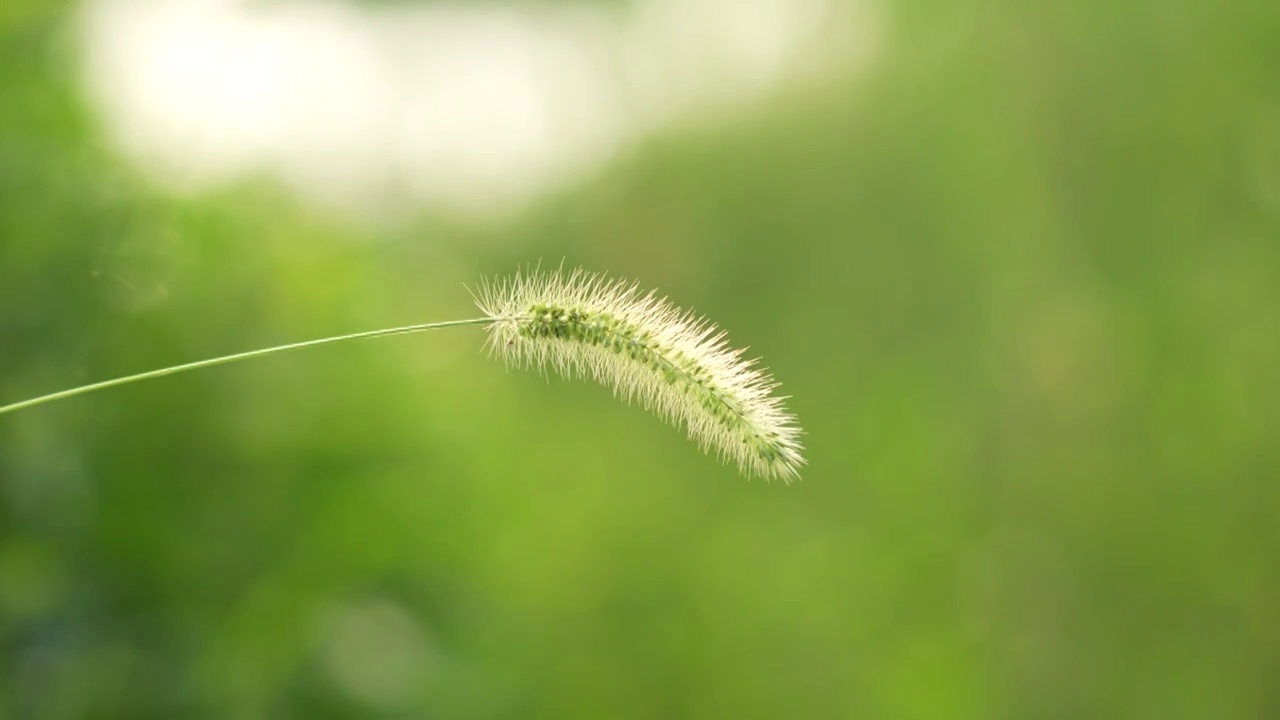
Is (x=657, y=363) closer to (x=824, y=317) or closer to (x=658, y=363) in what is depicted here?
(x=658, y=363)

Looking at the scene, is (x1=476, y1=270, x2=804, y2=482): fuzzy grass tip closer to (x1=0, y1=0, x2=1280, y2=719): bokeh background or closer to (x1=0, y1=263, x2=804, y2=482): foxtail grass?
(x1=0, y1=263, x2=804, y2=482): foxtail grass

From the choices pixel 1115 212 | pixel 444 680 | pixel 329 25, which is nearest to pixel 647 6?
pixel 329 25

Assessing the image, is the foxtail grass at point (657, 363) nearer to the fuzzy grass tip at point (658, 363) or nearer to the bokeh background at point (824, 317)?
the fuzzy grass tip at point (658, 363)

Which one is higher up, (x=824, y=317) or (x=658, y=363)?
(x=824, y=317)

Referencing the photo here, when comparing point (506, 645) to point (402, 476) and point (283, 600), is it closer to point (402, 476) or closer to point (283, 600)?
point (402, 476)

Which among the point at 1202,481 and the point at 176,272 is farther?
the point at 1202,481

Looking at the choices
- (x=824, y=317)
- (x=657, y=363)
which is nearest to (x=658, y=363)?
(x=657, y=363)
